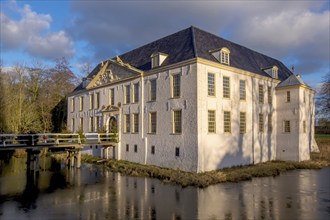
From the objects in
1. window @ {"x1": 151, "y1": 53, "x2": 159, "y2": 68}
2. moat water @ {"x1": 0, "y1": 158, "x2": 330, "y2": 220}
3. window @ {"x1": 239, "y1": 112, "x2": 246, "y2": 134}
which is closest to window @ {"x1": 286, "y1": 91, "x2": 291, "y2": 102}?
window @ {"x1": 239, "y1": 112, "x2": 246, "y2": 134}

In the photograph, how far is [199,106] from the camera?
61.6ft

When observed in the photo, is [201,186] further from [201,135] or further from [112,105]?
[112,105]

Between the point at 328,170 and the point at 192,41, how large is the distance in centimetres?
1441

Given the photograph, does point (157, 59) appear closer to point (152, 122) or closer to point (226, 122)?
point (152, 122)

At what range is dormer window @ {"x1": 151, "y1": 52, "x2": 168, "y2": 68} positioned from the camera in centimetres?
2192

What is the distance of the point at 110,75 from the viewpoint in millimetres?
27172

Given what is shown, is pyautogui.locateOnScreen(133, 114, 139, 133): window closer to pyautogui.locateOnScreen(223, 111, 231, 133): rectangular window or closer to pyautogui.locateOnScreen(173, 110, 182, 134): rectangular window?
pyautogui.locateOnScreen(173, 110, 182, 134): rectangular window

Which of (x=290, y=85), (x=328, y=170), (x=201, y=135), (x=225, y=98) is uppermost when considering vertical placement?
(x=290, y=85)

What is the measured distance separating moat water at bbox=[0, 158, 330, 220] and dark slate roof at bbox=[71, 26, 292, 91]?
29.8 feet

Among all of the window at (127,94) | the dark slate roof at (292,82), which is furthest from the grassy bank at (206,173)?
the dark slate roof at (292,82)

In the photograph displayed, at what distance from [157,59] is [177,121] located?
5.22 meters

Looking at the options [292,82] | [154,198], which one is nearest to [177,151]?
[154,198]

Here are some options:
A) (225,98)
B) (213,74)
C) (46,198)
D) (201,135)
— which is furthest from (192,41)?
(46,198)

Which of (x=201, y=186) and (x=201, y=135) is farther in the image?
(x=201, y=135)
